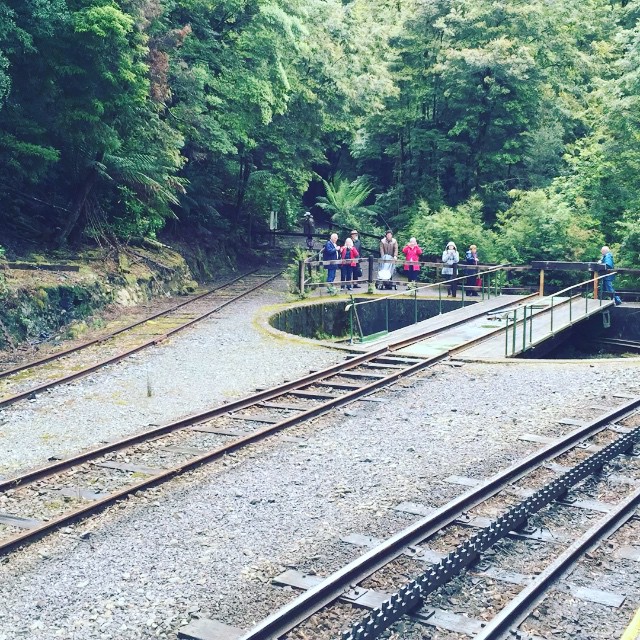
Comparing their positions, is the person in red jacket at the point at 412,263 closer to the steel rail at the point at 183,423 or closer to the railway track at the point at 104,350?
the railway track at the point at 104,350

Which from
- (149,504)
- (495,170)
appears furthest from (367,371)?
(495,170)

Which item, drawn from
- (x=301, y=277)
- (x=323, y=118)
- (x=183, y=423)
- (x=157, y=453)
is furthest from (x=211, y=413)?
(x=323, y=118)

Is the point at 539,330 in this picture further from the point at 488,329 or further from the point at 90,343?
the point at 90,343

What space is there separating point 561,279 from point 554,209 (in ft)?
8.01

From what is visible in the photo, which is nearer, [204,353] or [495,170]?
[204,353]

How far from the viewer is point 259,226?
1441 inches

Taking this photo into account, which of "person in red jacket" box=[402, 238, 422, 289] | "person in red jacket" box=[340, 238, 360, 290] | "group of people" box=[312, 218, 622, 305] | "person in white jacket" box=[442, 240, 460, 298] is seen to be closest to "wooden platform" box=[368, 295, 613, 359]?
"group of people" box=[312, 218, 622, 305]

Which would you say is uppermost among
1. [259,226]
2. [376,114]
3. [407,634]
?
[376,114]

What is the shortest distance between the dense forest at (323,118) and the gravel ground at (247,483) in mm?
7699

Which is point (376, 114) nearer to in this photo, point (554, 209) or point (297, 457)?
point (554, 209)

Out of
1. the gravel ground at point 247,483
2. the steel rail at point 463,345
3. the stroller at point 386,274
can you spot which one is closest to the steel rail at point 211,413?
the steel rail at point 463,345

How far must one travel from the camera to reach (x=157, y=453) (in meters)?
10.2

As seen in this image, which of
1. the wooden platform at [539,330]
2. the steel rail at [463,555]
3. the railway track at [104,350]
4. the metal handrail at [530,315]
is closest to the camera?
the steel rail at [463,555]

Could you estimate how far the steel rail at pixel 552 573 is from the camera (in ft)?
19.1
